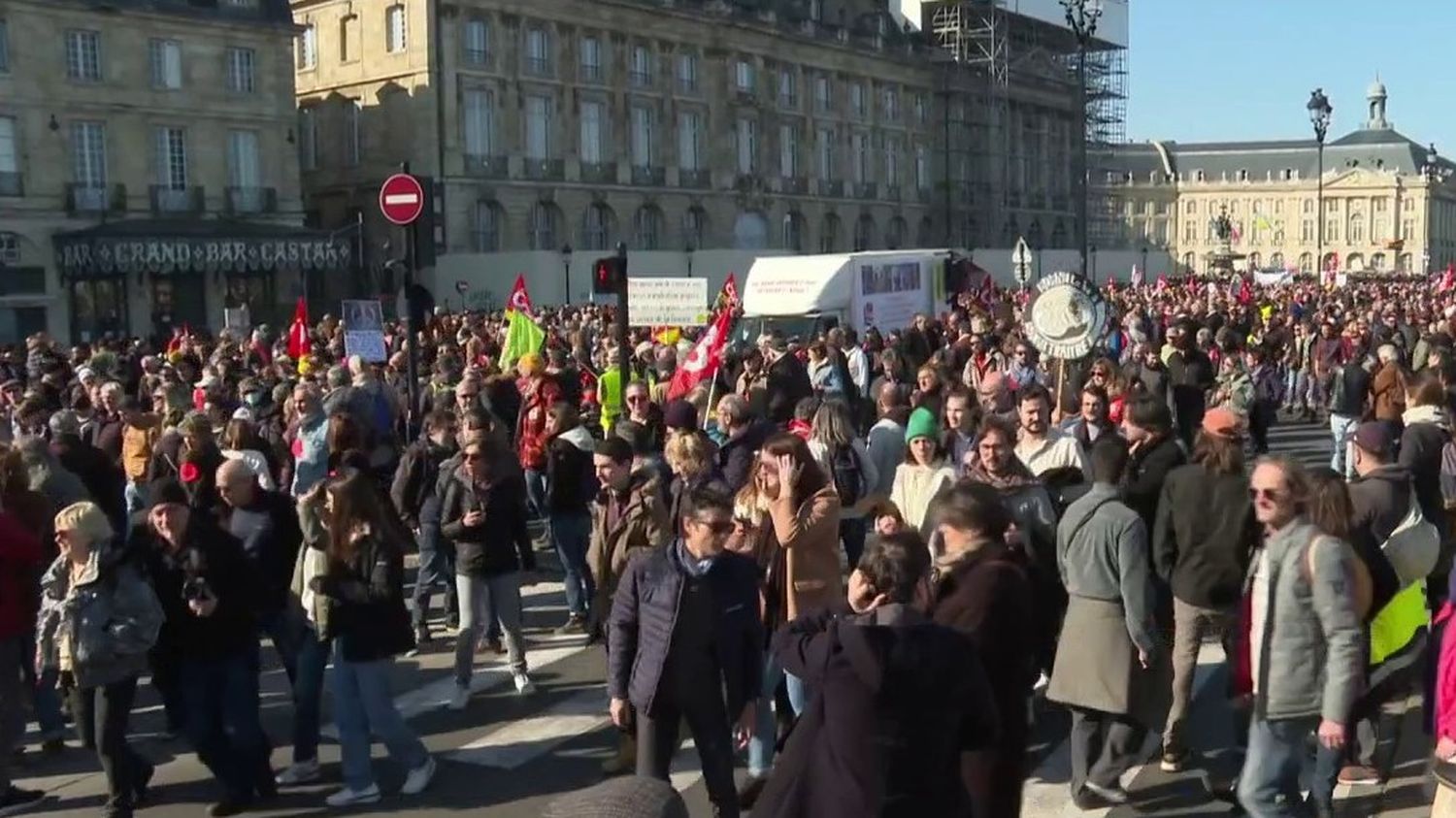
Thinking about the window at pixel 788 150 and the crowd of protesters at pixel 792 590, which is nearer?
the crowd of protesters at pixel 792 590

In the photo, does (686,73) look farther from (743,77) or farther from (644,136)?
(644,136)

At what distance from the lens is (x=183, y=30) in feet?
130

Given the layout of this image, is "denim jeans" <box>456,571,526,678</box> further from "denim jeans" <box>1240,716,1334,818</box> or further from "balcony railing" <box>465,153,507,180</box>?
"balcony railing" <box>465,153,507,180</box>

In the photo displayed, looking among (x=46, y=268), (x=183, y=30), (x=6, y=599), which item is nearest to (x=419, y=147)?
(x=183, y=30)

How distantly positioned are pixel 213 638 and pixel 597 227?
4744 cm

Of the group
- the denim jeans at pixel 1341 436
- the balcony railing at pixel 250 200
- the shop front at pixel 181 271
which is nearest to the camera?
the denim jeans at pixel 1341 436

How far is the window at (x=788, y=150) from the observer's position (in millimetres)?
60281

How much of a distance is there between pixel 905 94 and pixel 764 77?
10.6m

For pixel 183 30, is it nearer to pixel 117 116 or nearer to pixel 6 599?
pixel 117 116

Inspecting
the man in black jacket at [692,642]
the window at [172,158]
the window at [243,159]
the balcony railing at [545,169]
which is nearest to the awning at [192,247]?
the window at [172,158]

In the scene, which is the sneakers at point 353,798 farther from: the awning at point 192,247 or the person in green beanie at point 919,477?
the awning at point 192,247

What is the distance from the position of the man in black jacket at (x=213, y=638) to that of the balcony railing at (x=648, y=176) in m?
48.4

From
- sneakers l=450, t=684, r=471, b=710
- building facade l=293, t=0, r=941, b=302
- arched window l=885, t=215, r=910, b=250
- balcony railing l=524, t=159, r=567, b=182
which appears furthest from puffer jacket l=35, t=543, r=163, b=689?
arched window l=885, t=215, r=910, b=250

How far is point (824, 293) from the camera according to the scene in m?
22.2
